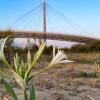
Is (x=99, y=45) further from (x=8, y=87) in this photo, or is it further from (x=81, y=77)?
(x=8, y=87)

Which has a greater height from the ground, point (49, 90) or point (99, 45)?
point (49, 90)

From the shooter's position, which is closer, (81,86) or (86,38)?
(81,86)

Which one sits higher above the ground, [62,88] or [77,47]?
[62,88]

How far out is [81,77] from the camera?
8.52 m

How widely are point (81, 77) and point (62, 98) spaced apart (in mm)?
3276

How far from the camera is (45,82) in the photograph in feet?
23.0

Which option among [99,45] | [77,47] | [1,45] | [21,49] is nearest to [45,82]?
[1,45]

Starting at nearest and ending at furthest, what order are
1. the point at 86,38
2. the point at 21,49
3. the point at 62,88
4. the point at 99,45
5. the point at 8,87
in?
the point at 8,87
the point at 62,88
the point at 21,49
the point at 99,45
the point at 86,38

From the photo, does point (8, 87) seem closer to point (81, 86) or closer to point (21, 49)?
point (81, 86)

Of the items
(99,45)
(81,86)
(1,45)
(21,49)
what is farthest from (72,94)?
(99,45)

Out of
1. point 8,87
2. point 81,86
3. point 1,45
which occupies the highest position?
point 1,45

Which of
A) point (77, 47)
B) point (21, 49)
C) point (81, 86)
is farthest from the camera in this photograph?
point (77, 47)

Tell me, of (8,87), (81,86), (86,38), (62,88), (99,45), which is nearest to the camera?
(8,87)

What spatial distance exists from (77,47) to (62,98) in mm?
23001
